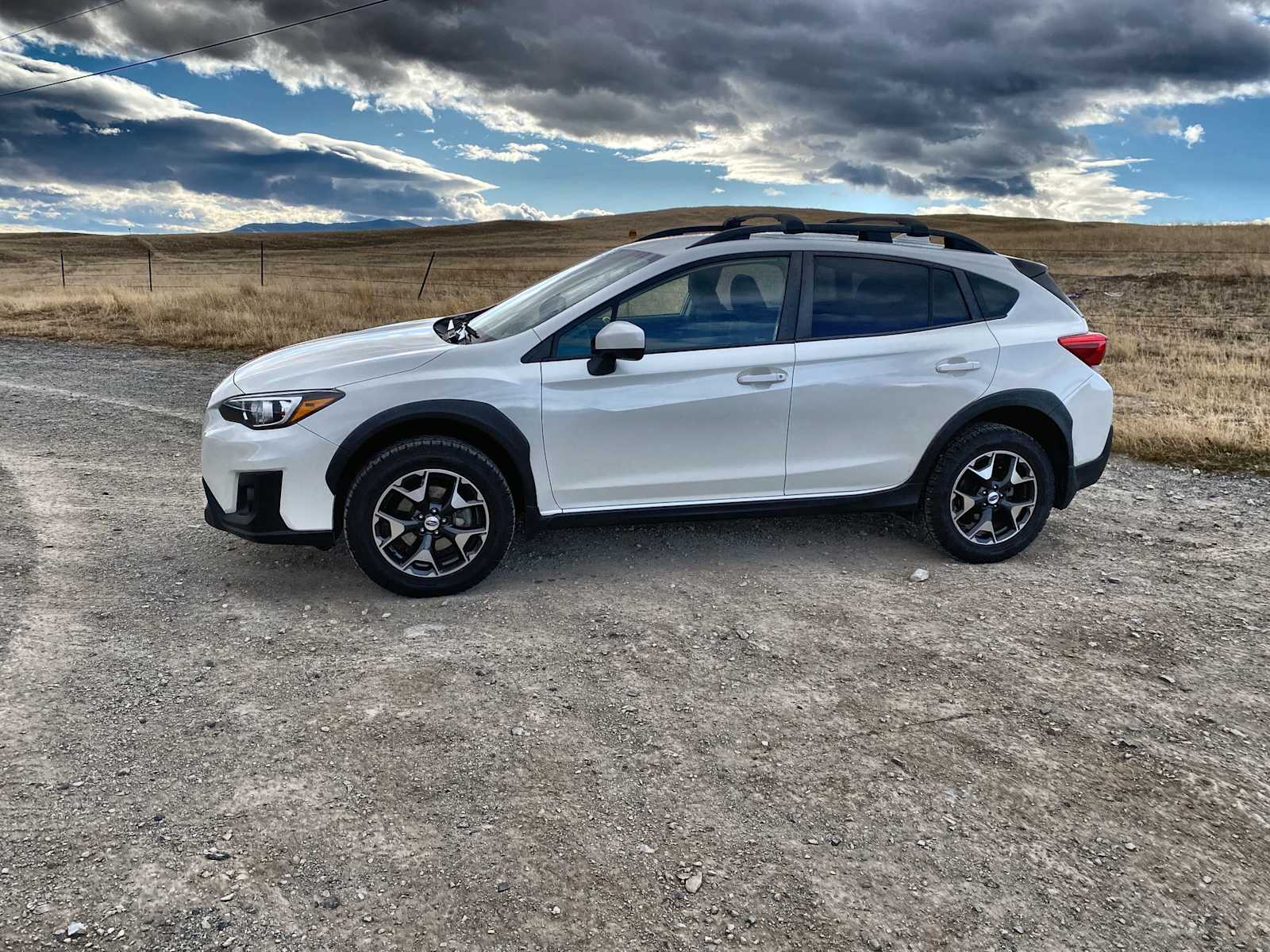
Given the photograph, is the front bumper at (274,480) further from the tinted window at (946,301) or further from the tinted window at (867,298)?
the tinted window at (946,301)

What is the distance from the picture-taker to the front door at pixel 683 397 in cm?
456

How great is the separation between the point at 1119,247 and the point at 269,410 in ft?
154

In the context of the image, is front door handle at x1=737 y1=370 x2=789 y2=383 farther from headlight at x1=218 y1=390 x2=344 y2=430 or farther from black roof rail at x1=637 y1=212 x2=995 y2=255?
headlight at x1=218 y1=390 x2=344 y2=430

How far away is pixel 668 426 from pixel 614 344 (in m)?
0.54

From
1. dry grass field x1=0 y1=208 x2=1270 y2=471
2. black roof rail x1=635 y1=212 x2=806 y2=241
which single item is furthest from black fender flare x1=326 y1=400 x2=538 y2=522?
dry grass field x1=0 y1=208 x2=1270 y2=471

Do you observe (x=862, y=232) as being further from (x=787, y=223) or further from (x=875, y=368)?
(x=875, y=368)

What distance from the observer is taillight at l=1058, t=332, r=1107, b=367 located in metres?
5.20

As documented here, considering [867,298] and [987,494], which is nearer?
[867,298]

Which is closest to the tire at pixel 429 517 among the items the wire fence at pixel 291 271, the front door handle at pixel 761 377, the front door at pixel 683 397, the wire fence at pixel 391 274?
the front door at pixel 683 397

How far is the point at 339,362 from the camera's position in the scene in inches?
182

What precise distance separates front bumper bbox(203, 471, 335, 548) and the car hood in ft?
1.43

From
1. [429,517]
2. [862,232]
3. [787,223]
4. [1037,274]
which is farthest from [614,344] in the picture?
[1037,274]

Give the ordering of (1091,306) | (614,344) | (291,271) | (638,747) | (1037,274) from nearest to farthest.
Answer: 1. (638,747)
2. (614,344)
3. (1037,274)
4. (1091,306)
5. (291,271)

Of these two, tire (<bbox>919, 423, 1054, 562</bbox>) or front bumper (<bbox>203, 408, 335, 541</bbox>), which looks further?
tire (<bbox>919, 423, 1054, 562</bbox>)
